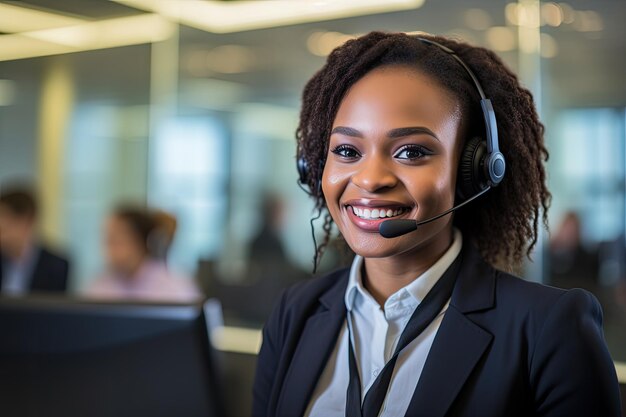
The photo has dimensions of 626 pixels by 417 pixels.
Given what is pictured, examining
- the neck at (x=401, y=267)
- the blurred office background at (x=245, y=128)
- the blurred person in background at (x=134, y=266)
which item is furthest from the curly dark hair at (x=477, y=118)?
the blurred office background at (x=245, y=128)

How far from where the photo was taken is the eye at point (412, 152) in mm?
1055

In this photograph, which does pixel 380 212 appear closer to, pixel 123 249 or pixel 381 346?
pixel 381 346

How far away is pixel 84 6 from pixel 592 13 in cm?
301

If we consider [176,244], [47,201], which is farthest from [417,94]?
[47,201]

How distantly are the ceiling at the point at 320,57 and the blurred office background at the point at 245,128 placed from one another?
0.4 inches

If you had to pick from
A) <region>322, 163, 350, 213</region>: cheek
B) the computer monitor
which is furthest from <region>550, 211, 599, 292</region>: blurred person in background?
the computer monitor

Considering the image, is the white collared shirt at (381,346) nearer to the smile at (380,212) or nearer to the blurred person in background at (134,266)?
the smile at (380,212)

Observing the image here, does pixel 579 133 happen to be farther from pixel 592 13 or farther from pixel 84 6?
pixel 84 6

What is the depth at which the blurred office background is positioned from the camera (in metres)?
4.18

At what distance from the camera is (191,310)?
89 cm

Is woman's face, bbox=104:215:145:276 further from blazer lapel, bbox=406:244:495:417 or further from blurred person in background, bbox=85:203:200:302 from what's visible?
blazer lapel, bbox=406:244:495:417

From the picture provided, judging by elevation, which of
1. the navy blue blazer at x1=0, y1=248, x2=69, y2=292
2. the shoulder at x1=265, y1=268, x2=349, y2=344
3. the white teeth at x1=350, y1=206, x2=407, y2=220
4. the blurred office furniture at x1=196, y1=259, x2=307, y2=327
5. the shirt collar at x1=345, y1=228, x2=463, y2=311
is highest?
the white teeth at x1=350, y1=206, x2=407, y2=220

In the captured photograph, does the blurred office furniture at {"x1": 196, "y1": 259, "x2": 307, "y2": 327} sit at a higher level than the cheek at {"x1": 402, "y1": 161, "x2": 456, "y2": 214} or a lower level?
lower

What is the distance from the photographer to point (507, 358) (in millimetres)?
1015
